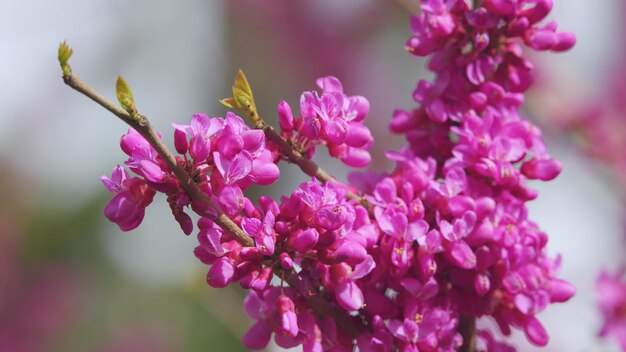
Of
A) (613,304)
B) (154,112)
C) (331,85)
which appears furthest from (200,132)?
(154,112)

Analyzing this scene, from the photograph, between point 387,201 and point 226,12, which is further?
point 226,12

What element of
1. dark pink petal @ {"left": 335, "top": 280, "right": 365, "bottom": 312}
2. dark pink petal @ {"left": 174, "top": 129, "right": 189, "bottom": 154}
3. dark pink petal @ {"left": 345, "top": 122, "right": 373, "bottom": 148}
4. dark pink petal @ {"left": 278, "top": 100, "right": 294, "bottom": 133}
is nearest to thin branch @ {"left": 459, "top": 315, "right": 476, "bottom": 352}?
dark pink petal @ {"left": 335, "top": 280, "right": 365, "bottom": 312}

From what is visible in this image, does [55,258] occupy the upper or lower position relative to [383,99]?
upper

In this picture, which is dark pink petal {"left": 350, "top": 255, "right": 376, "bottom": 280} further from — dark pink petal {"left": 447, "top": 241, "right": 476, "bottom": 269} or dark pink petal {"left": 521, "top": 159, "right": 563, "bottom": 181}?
dark pink petal {"left": 521, "top": 159, "right": 563, "bottom": 181}

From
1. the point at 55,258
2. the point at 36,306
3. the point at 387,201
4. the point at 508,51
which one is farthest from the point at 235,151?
the point at 55,258

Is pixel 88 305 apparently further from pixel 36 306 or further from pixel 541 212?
pixel 541 212

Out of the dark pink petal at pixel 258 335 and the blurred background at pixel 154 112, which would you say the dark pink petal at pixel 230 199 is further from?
the blurred background at pixel 154 112

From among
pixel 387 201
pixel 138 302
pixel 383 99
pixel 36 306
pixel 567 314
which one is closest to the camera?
pixel 387 201
